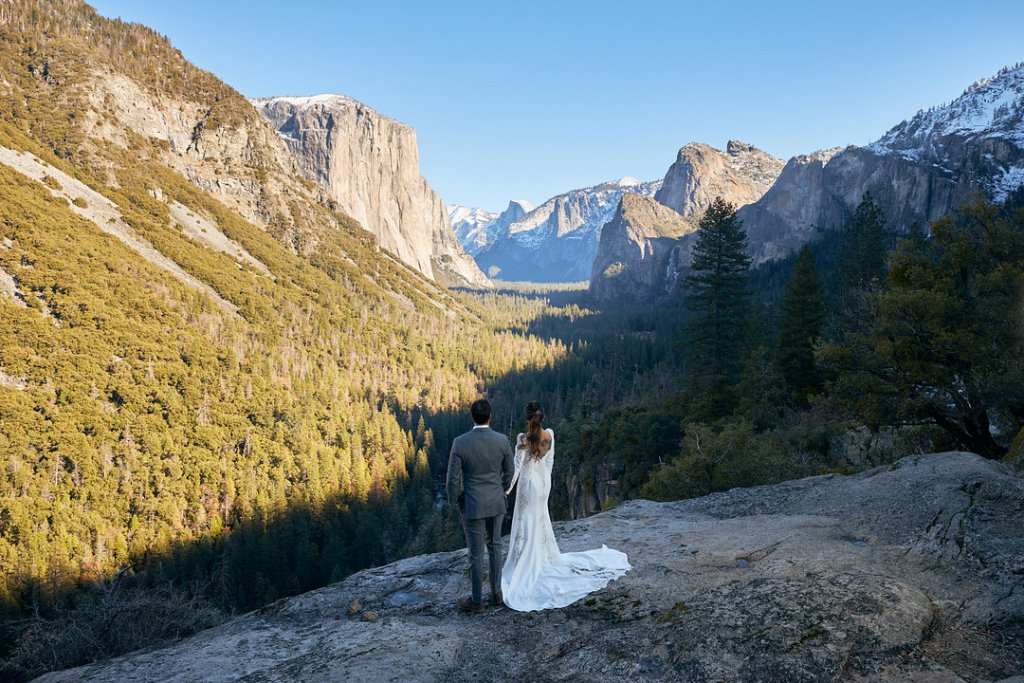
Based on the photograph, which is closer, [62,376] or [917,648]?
[917,648]

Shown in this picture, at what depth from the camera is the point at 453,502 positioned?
6461mm

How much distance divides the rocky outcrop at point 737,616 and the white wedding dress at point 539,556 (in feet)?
1.19

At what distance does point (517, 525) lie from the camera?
23.8 ft

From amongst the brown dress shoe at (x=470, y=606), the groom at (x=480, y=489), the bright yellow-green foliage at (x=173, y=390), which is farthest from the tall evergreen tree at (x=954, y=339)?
the bright yellow-green foliage at (x=173, y=390)

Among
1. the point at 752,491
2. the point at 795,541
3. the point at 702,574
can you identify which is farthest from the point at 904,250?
the point at 702,574

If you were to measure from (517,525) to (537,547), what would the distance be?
1.38 feet

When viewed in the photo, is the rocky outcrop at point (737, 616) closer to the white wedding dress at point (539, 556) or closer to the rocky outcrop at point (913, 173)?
the white wedding dress at point (539, 556)

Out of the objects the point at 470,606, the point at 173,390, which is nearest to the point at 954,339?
the point at 470,606

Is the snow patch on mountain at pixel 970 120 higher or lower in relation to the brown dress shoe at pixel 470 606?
higher

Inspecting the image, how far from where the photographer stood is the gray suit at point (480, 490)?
6.32 m

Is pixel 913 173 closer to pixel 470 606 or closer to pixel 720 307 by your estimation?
pixel 720 307

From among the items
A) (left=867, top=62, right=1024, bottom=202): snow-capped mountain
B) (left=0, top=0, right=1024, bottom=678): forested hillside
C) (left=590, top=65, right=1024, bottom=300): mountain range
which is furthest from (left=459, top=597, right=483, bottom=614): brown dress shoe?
(left=590, top=65, right=1024, bottom=300): mountain range

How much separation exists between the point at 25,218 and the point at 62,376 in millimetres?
25349

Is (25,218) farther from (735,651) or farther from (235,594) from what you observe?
(735,651)
